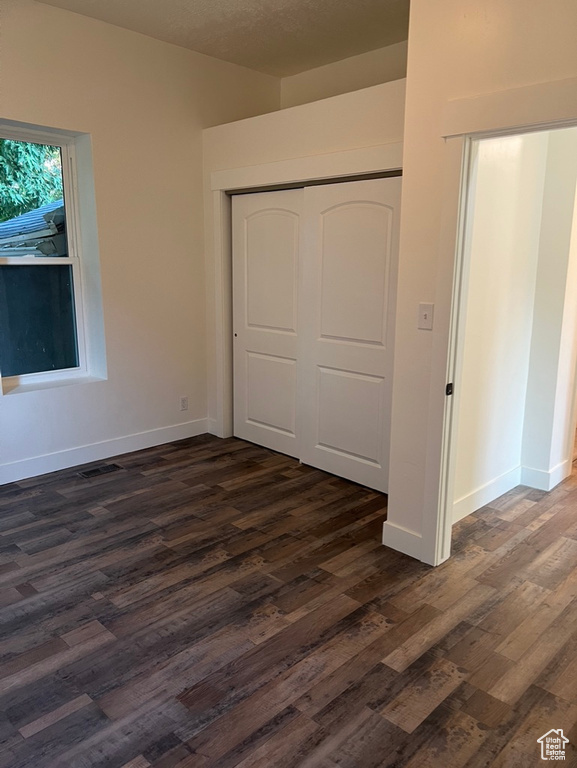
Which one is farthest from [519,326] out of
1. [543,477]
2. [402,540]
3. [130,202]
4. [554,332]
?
[130,202]

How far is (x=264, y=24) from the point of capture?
12.3 feet

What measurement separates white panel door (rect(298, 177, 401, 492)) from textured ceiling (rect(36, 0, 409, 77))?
3.56 ft

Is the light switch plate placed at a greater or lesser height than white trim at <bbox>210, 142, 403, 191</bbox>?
lesser

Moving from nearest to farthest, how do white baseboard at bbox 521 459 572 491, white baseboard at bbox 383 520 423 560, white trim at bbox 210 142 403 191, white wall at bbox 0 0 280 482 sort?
white baseboard at bbox 383 520 423 560 → white trim at bbox 210 142 403 191 → white wall at bbox 0 0 280 482 → white baseboard at bbox 521 459 572 491

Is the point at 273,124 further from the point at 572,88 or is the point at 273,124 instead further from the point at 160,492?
the point at 160,492

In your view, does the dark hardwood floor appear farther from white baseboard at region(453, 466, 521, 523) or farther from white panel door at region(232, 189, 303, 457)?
white panel door at region(232, 189, 303, 457)

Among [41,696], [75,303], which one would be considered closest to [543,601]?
[41,696]

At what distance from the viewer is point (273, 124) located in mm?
3891

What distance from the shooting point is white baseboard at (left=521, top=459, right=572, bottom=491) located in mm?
3680

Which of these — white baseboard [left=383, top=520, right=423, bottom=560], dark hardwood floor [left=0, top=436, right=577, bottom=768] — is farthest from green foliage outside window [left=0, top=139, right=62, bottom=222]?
white baseboard [left=383, top=520, right=423, bottom=560]

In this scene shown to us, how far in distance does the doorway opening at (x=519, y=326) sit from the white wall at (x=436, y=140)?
18cm

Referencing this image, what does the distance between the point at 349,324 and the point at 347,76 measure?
7.14 feet

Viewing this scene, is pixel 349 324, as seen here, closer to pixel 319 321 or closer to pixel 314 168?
pixel 319 321

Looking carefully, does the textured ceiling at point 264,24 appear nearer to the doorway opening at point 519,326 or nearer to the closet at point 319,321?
the closet at point 319,321
